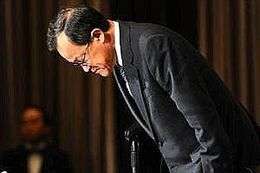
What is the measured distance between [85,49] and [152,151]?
55 cm

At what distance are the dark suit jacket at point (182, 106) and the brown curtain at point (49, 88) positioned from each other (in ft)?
6.25

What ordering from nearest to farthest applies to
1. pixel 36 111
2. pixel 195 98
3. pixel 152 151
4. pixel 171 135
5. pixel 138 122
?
pixel 195 98 → pixel 171 135 → pixel 138 122 → pixel 152 151 → pixel 36 111

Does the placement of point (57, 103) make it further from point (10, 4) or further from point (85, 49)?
point (85, 49)

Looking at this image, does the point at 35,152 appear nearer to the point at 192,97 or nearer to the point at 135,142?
the point at 135,142

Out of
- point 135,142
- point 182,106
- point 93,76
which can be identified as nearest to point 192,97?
point 182,106

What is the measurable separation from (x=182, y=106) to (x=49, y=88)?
2186 millimetres

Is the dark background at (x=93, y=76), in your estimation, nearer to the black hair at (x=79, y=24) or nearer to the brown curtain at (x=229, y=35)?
the brown curtain at (x=229, y=35)

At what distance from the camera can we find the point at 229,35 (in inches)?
146

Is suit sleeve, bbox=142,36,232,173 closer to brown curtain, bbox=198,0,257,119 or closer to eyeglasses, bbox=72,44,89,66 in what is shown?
eyeglasses, bbox=72,44,89,66

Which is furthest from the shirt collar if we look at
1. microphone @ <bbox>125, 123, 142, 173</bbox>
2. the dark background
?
the dark background

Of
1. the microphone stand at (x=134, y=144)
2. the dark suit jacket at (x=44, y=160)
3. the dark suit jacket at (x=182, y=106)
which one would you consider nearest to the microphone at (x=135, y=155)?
the microphone stand at (x=134, y=144)

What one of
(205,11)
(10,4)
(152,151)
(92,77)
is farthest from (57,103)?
(152,151)

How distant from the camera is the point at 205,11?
12.2 feet

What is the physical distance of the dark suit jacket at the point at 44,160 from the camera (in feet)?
11.0
